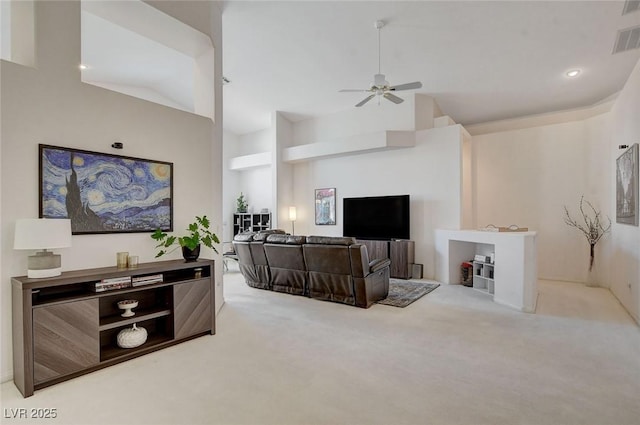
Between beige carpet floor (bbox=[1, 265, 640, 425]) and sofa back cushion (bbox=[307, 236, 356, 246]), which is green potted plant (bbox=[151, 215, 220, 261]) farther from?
sofa back cushion (bbox=[307, 236, 356, 246])

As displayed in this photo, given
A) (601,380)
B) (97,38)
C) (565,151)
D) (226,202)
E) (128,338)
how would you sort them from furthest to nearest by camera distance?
(226,202) → (565,151) → (97,38) → (128,338) → (601,380)

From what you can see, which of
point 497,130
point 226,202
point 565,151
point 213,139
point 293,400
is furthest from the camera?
point 226,202

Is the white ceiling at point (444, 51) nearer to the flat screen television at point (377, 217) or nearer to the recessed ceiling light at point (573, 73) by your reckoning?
the recessed ceiling light at point (573, 73)

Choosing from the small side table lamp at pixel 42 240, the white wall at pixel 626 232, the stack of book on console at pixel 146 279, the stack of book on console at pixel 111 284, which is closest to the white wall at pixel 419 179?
the white wall at pixel 626 232

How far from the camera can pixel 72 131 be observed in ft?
9.73

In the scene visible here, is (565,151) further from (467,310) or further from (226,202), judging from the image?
(226,202)

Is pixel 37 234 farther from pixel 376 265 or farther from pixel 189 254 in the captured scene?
pixel 376 265

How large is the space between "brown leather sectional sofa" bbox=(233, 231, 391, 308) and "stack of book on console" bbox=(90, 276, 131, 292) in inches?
94.7

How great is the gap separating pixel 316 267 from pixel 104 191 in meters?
2.89

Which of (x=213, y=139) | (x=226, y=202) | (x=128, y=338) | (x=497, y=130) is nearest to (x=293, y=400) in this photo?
(x=128, y=338)

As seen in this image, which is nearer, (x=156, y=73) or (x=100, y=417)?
(x=100, y=417)

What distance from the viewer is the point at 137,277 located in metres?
3.06

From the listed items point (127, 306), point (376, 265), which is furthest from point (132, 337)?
point (376, 265)

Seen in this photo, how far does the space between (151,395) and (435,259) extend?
564cm
